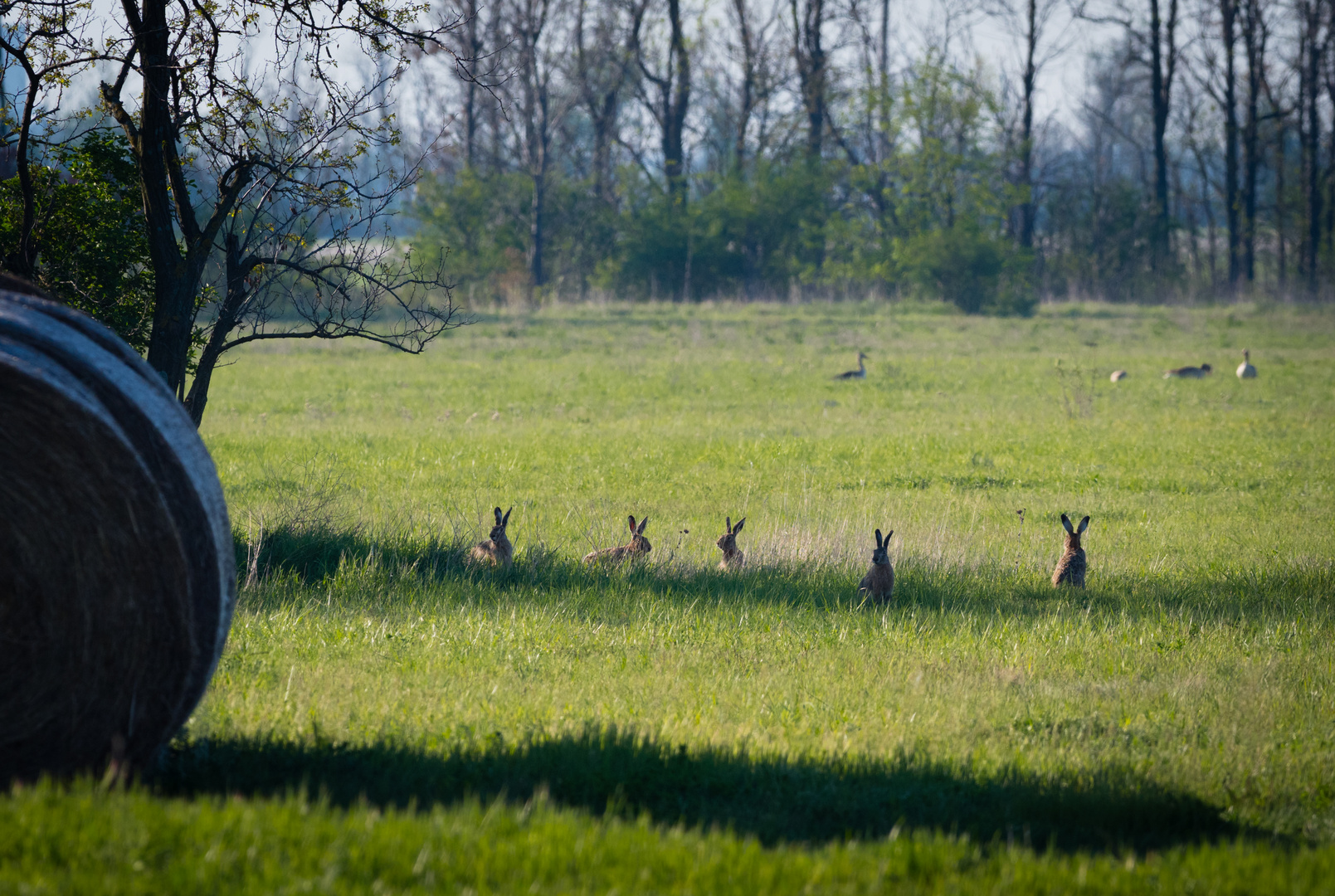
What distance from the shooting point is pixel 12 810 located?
11.4ft

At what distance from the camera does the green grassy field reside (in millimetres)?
3521

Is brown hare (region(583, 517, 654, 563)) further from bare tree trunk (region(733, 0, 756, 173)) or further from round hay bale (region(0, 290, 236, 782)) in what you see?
bare tree trunk (region(733, 0, 756, 173))

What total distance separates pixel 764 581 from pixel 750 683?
8.06ft

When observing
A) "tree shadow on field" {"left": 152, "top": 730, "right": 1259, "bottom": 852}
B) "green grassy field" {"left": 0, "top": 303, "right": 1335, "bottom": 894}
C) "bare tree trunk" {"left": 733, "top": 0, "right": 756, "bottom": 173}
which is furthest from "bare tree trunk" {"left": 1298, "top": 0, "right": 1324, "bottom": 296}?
"tree shadow on field" {"left": 152, "top": 730, "right": 1259, "bottom": 852}

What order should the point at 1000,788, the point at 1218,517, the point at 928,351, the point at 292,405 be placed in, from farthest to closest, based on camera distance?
the point at 928,351 < the point at 292,405 < the point at 1218,517 < the point at 1000,788

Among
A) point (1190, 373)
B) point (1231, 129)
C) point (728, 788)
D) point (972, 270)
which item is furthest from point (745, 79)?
point (728, 788)

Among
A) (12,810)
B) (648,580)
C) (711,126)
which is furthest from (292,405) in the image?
(711,126)

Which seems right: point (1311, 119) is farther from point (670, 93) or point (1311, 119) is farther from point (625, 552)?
point (625, 552)

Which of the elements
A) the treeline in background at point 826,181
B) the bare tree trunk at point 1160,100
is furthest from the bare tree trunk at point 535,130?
the bare tree trunk at point 1160,100

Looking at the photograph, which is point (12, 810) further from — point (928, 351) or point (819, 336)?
point (819, 336)

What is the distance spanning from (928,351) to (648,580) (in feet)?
70.2

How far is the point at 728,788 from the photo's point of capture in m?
4.46

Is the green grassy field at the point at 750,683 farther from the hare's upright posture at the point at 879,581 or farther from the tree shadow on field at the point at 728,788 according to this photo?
the hare's upright posture at the point at 879,581

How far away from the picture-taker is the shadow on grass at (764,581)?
7.82 meters
